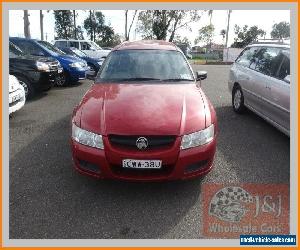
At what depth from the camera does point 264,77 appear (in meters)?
5.79

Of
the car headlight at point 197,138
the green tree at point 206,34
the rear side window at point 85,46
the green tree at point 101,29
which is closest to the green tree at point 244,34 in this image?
the green tree at point 206,34

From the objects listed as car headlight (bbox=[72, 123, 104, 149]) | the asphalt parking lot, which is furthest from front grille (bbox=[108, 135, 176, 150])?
the asphalt parking lot

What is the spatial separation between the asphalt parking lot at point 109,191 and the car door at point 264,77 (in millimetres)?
518

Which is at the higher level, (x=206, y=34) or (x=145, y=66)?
(x=206, y=34)

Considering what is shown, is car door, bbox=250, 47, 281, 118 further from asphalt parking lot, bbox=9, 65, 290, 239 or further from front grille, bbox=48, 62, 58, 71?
front grille, bbox=48, 62, 58, 71

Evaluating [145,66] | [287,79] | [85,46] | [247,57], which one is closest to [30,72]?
[145,66]

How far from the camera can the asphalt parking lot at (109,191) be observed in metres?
3.08

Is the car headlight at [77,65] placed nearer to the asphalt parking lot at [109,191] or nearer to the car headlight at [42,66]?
the car headlight at [42,66]

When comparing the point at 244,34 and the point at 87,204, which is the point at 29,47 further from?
the point at 244,34

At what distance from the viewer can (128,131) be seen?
3338 mm

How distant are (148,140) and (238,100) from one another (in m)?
4.42

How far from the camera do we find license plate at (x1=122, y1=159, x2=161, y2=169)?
3287 mm

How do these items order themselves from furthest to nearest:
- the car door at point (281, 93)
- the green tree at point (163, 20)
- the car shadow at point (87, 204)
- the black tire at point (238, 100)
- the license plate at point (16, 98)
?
the green tree at point (163, 20), the black tire at point (238, 100), the license plate at point (16, 98), the car door at point (281, 93), the car shadow at point (87, 204)

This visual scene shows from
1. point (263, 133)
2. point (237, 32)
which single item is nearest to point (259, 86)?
point (263, 133)
